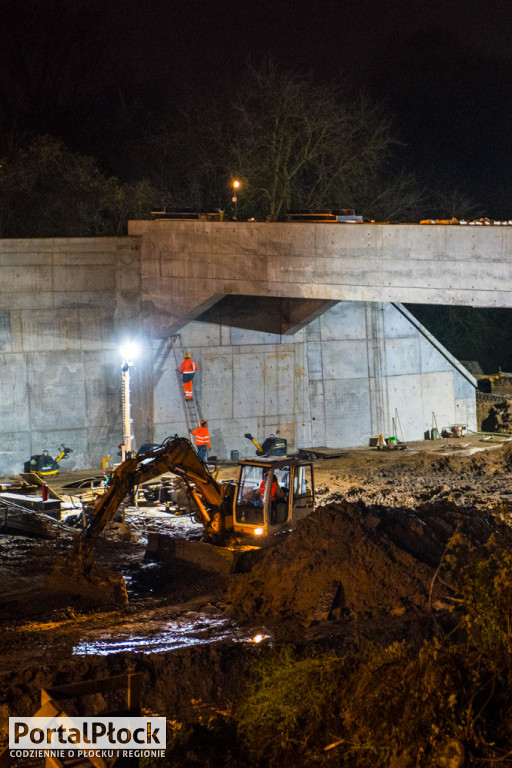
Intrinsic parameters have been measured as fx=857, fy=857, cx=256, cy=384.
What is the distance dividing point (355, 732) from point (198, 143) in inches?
1268

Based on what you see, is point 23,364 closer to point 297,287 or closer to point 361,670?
point 297,287

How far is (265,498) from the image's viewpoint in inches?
596

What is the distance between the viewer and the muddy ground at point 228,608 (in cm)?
1034

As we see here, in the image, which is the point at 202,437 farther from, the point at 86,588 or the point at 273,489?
the point at 86,588

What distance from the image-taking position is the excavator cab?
15.2m

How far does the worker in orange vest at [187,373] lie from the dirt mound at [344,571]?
12.4 m

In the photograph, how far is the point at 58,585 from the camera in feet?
45.6

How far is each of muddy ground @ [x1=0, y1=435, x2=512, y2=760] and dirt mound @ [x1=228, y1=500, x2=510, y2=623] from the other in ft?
0.07

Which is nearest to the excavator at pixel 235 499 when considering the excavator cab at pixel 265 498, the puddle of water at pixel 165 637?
the excavator cab at pixel 265 498

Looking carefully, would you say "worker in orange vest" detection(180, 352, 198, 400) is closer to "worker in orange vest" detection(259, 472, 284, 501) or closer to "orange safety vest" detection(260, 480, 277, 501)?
"worker in orange vest" detection(259, 472, 284, 501)

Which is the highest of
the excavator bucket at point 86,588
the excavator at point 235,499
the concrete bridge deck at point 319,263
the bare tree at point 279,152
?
the bare tree at point 279,152

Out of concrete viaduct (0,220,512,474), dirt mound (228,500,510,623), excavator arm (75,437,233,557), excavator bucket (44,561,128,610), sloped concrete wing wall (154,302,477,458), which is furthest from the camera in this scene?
sloped concrete wing wall (154,302,477,458)

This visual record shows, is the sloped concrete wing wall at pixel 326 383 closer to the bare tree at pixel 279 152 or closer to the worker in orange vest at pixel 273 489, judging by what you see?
the bare tree at pixel 279 152

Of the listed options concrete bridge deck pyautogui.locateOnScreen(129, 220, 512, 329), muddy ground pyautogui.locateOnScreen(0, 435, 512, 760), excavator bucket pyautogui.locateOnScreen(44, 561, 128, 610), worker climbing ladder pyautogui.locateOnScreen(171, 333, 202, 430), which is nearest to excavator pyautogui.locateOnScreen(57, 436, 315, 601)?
muddy ground pyautogui.locateOnScreen(0, 435, 512, 760)
